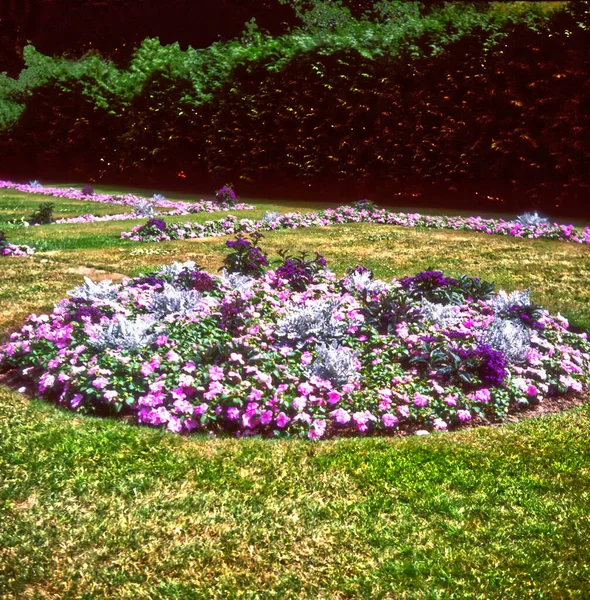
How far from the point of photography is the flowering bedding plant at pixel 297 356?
4258 millimetres

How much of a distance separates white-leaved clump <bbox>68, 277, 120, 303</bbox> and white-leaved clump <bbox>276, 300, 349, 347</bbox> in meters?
1.53

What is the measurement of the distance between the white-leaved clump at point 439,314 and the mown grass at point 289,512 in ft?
3.88

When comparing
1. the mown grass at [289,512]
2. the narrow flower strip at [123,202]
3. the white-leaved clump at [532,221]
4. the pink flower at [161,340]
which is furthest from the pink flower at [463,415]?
the narrow flower strip at [123,202]

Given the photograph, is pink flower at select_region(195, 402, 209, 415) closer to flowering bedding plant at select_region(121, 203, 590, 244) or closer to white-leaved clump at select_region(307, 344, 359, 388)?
white-leaved clump at select_region(307, 344, 359, 388)

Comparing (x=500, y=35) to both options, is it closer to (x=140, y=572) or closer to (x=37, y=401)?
(x=37, y=401)

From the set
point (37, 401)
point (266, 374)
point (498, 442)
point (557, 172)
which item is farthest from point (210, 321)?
point (557, 172)

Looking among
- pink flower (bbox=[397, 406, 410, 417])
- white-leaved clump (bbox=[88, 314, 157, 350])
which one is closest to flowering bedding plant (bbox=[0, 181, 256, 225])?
white-leaved clump (bbox=[88, 314, 157, 350])

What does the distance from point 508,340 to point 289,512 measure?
2417mm

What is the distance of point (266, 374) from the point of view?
4.46 metres

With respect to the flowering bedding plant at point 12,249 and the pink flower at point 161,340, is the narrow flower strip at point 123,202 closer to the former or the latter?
the flowering bedding plant at point 12,249

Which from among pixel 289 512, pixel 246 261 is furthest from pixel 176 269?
pixel 289 512

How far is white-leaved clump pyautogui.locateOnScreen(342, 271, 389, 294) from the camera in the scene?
5957 mm

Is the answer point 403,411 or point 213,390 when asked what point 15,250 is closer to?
point 213,390

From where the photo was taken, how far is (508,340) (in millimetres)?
4980
